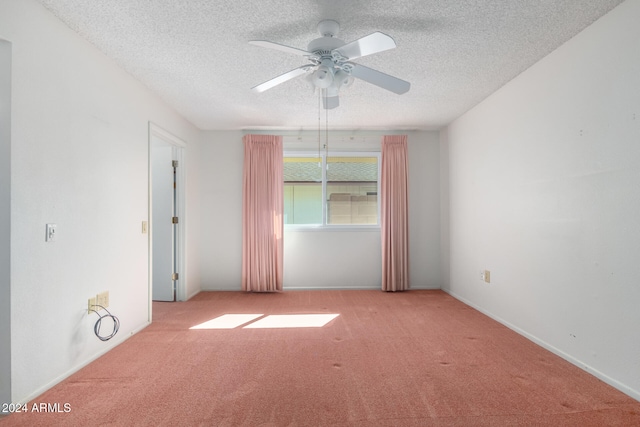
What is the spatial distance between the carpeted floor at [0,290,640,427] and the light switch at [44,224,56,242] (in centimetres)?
94

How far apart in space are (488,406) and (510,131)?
2.48 meters

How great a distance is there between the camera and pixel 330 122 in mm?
4488

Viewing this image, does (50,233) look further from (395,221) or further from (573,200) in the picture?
(395,221)

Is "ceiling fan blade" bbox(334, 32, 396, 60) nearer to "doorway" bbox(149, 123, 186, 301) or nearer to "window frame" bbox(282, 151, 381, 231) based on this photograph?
"window frame" bbox(282, 151, 381, 231)

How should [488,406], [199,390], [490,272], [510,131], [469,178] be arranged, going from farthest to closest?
[469,178] < [490,272] < [510,131] < [199,390] < [488,406]

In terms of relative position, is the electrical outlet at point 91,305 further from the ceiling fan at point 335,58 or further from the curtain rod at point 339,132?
the curtain rod at point 339,132

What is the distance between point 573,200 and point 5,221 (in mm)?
3653

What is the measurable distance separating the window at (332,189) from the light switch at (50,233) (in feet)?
10.1

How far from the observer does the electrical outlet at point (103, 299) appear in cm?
252

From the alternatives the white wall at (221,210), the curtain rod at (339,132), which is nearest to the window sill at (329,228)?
the white wall at (221,210)

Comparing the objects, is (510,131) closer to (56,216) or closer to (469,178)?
(469,178)

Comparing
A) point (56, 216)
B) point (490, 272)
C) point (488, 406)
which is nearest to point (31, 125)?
point (56, 216)

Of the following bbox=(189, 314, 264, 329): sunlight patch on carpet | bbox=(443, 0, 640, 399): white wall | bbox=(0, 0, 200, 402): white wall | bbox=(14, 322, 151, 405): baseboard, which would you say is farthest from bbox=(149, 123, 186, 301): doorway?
bbox=(443, 0, 640, 399): white wall

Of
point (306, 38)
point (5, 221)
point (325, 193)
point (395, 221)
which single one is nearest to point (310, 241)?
point (325, 193)
